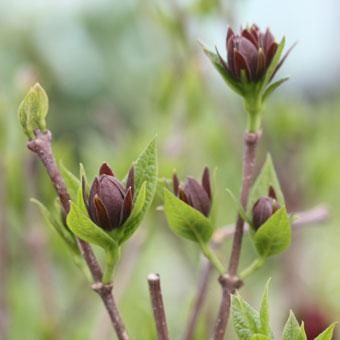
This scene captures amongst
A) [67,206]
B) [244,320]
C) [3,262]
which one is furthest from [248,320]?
[3,262]

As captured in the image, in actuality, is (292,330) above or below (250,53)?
below

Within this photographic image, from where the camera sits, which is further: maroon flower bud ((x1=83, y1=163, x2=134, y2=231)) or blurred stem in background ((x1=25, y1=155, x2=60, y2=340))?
blurred stem in background ((x1=25, y1=155, x2=60, y2=340))

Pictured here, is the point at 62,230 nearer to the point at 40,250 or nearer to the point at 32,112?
the point at 32,112

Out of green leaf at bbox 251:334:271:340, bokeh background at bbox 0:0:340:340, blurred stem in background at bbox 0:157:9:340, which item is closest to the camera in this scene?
green leaf at bbox 251:334:271:340

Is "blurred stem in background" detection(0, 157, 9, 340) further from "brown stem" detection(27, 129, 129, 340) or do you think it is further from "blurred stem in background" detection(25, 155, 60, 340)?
"brown stem" detection(27, 129, 129, 340)

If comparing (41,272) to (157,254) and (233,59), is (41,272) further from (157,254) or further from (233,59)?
(157,254)

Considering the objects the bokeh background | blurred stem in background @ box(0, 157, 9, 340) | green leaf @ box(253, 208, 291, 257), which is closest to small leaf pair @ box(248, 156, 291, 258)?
green leaf @ box(253, 208, 291, 257)
